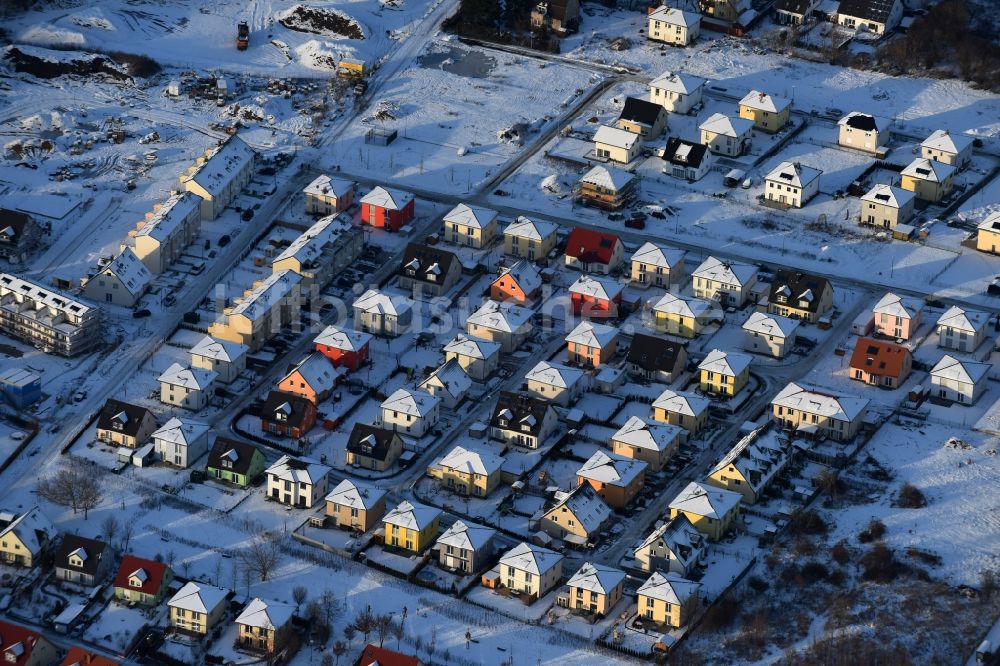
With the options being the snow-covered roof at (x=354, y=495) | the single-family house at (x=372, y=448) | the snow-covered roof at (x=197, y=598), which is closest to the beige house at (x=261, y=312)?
the single-family house at (x=372, y=448)

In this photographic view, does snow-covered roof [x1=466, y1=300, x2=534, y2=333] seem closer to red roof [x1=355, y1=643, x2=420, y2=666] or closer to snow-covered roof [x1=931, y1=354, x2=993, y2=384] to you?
snow-covered roof [x1=931, y1=354, x2=993, y2=384]

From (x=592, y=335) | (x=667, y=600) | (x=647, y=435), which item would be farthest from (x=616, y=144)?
(x=667, y=600)

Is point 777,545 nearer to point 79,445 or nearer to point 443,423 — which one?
point 443,423

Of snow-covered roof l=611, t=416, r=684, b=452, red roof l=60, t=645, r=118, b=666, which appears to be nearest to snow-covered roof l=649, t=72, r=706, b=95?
snow-covered roof l=611, t=416, r=684, b=452

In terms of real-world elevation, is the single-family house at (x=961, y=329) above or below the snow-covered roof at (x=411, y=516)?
above

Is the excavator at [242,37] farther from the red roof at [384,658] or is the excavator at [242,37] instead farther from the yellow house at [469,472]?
the red roof at [384,658]
